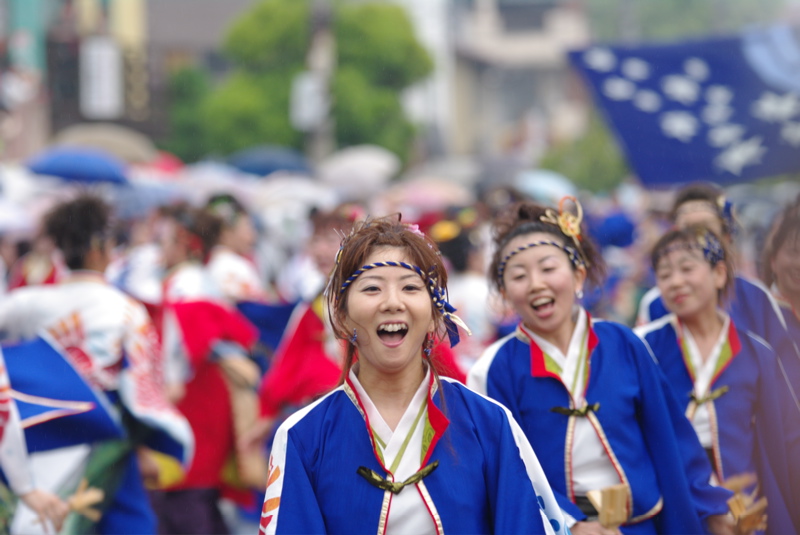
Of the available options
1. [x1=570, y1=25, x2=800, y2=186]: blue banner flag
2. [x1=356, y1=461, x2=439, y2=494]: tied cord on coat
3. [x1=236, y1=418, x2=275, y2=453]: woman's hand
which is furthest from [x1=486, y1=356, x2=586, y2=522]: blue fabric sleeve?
[x1=570, y1=25, x2=800, y2=186]: blue banner flag

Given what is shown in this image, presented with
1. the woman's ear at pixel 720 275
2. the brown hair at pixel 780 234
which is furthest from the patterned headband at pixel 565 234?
the brown hair at pixel 780 234

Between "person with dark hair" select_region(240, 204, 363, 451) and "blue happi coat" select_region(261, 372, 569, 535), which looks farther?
"person with dark hair" select_region(240, 204, 363, 451)

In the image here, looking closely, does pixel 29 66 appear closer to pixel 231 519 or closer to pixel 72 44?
pixel 72 44

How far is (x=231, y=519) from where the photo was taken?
7832 millimetres

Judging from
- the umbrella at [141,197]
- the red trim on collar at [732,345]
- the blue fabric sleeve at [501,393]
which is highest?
the umbrella at [141,197]

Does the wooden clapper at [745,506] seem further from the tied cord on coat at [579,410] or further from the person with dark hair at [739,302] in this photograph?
the tied cord on coat at [579,410]

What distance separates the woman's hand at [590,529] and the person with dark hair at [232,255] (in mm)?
4121

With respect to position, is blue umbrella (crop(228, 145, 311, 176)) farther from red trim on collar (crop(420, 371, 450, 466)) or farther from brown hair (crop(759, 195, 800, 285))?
red trim on collar (crop(420, 371, 450, 466))

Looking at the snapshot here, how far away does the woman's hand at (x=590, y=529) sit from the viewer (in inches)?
130

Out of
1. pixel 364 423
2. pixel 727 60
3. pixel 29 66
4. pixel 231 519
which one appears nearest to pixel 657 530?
pixel 364 423

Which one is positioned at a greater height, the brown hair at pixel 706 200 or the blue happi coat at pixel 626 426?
the brown hair at pixel 706 200

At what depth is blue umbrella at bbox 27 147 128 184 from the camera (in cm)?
1134

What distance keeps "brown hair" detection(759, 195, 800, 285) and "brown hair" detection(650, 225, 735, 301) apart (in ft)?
0.48

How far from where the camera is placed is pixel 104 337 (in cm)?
483
